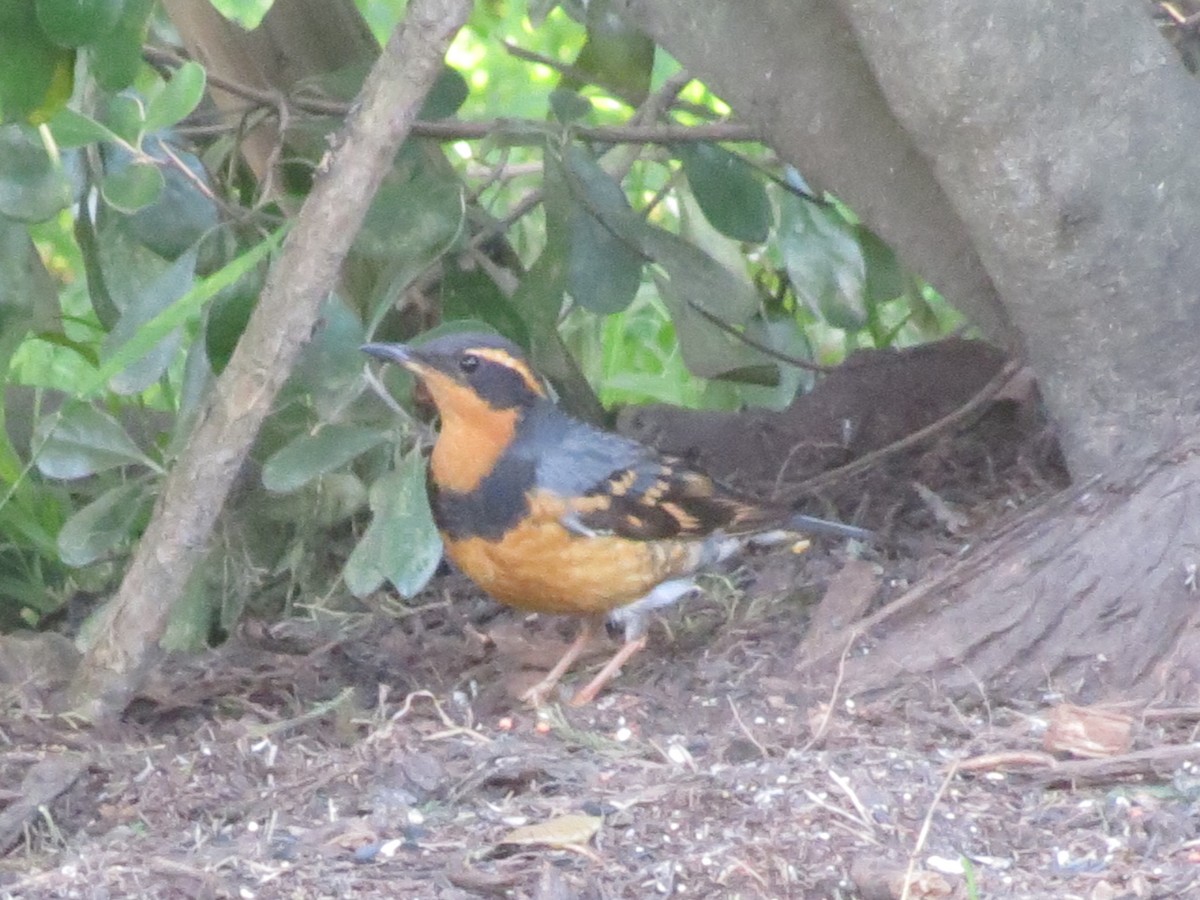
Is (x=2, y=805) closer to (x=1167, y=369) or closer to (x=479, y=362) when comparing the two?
(x=479, y=362)

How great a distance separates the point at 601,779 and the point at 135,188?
1624 millimetres

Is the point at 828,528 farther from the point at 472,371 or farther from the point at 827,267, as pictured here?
the point at 472,371

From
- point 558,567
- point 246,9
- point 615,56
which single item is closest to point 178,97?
point 246,9

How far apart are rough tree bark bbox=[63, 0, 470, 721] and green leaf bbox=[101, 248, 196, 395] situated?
29cm

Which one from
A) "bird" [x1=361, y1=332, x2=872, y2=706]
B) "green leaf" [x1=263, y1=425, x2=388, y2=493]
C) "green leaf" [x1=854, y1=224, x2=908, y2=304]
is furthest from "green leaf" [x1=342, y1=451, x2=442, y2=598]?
"green leaf" [x1=854, y1=224, x2=908, y2=304]

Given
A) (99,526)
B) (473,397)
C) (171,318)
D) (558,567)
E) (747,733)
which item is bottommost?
(99,526)

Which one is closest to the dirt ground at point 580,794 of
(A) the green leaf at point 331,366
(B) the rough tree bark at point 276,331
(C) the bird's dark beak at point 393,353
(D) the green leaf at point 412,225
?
(B) the rough tree bark at point 276,331

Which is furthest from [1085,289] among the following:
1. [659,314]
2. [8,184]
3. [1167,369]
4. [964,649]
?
[659,314]

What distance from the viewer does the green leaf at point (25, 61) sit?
11.3 ft

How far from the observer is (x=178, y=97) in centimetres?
373

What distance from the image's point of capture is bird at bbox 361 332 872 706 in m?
4.76

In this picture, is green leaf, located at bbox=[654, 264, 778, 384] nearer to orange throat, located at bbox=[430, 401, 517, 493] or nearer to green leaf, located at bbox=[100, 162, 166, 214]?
orange throat, located at bbox=[430, 401, 517, 493]

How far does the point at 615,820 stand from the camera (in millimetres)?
3430

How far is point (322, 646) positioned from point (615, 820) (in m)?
1.68
